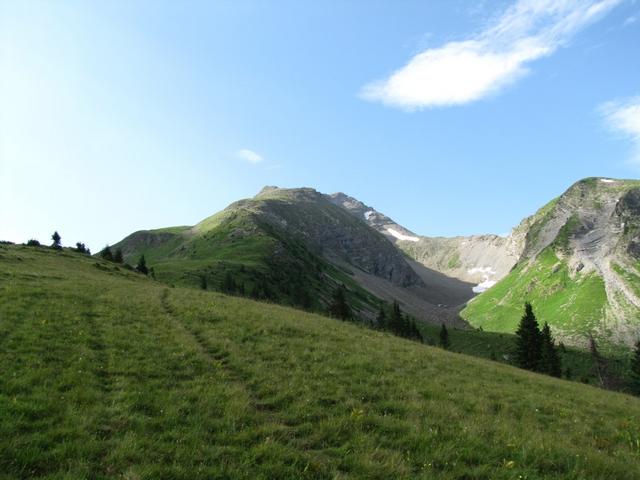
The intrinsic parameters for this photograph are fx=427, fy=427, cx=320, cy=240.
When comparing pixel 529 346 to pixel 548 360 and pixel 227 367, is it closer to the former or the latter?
pixel 548 360

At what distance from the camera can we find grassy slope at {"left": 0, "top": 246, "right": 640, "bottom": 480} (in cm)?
935

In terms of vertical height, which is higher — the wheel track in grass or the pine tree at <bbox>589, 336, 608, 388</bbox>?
the wheel track in grass

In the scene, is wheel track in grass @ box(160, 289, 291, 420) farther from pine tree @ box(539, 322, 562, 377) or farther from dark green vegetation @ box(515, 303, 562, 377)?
pine tree @ box(539, 322, 562, 377)

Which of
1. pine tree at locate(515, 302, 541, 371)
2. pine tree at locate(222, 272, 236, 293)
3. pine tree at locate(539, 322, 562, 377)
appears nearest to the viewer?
pine tree at locate(515, 302, 541, 371)

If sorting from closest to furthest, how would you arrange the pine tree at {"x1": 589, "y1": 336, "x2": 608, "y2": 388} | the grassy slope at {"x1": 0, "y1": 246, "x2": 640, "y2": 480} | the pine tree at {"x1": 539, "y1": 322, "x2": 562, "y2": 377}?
1. the grassy slope at {"x1": 0, "y1": 246, "x2": 640, "y2": 480}
2. the pine tree at {"x1": 539, "y1": 322, "x2": 562, "y2": 377}
3. the pine tree at {"x1": 589, "y1": 336, "x2": 608, "y2": 388}

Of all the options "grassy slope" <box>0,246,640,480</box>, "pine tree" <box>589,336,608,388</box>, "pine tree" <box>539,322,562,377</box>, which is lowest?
"pine tree" <box>589,336,608,388</box>

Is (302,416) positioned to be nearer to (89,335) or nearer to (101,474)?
(101,474)

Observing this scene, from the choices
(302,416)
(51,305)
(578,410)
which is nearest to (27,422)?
(302,416)

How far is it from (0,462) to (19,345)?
9.14 metres

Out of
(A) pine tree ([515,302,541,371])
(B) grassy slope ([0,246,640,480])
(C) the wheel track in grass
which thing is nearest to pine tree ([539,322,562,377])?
(A) pine tree ([515,302,541,371])

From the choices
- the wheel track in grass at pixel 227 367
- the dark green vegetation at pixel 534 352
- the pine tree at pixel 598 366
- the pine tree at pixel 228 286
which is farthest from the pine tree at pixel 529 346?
the pine tree at pixel 228 286

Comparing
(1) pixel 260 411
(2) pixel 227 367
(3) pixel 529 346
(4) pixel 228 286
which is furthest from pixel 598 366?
(1) pixel 260 411

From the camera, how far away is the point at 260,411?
12492mm

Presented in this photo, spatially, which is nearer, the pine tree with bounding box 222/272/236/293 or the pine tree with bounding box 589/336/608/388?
the pine tree with bounding box 589/336/608/388
